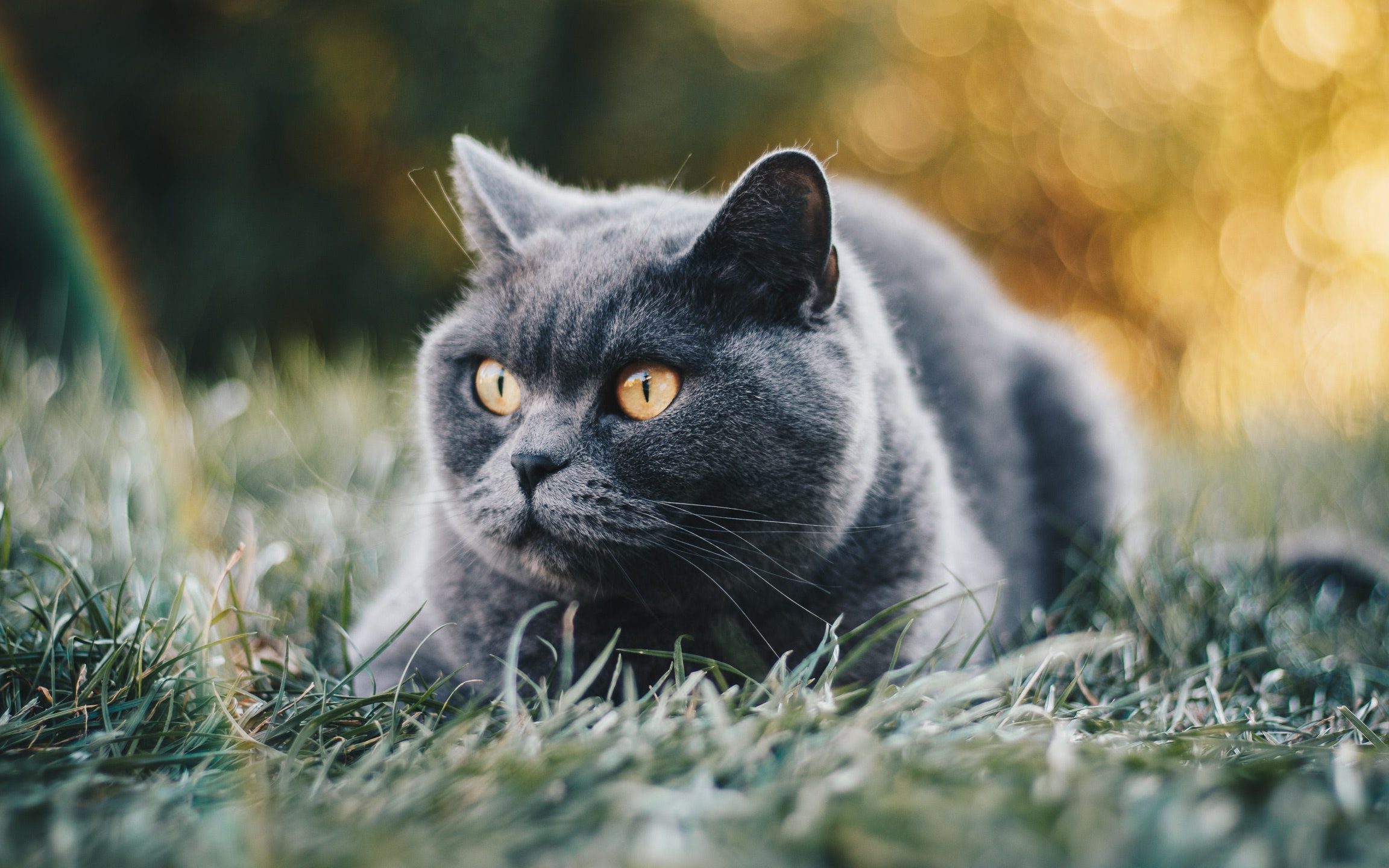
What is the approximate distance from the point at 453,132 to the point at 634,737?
416 centimetres

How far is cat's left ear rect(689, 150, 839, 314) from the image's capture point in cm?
122

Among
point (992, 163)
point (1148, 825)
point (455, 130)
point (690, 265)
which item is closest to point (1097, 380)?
point (690, 265)

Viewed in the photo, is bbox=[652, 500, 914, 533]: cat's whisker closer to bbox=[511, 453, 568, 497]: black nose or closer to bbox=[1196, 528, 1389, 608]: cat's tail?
bbox=[511, 453, 568, 497]: black nose

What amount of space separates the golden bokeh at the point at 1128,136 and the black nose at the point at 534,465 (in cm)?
431

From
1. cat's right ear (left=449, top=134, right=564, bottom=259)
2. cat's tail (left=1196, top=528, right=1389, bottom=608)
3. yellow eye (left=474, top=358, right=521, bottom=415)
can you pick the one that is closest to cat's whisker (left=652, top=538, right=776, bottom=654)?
yellow eye (left=474, top=358, right=521, bottom=415)

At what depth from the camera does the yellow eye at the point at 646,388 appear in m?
1.22

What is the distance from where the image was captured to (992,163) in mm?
6480

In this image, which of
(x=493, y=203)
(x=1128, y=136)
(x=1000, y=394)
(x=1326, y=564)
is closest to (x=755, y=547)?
(x=493, y=203)

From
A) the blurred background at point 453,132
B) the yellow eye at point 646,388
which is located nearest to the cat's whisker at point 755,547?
the yellow eye at point 646,388

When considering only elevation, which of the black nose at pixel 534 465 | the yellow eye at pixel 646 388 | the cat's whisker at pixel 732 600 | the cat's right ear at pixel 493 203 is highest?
the cat's right ear at pixel 493 203

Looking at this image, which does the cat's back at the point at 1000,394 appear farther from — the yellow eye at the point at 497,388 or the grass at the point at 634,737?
the yellow eye at the point at 497,388

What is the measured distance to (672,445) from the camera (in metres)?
1.18

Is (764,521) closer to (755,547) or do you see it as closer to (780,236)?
(755,547)

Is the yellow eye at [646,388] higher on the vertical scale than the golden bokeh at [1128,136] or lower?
lower
